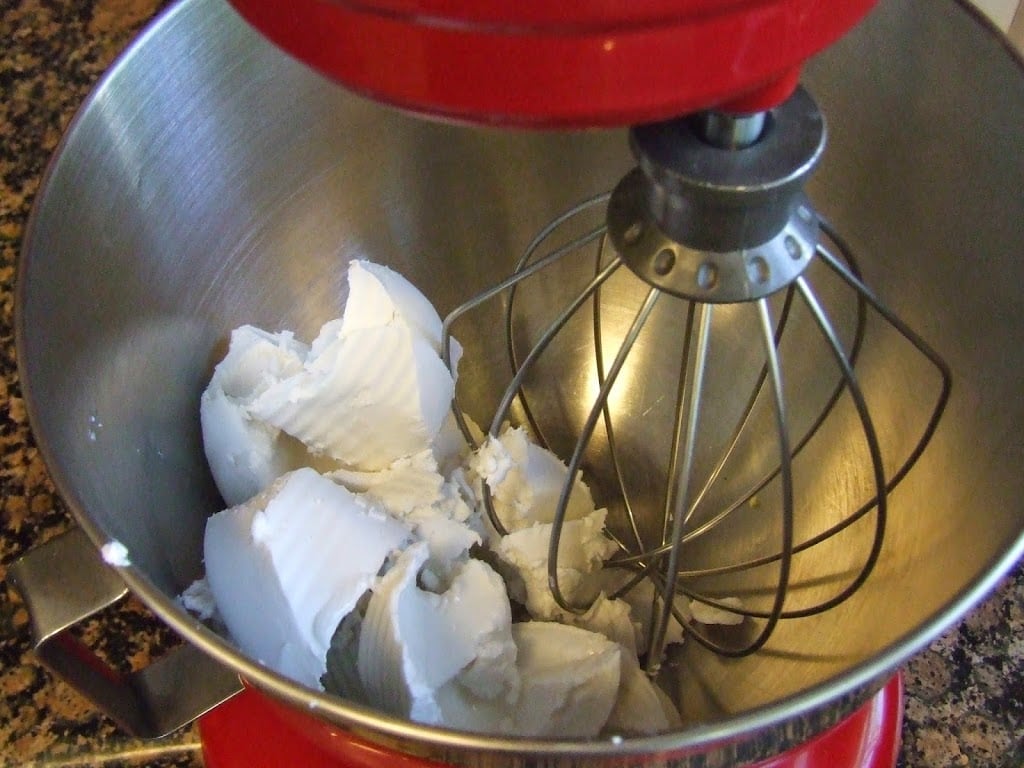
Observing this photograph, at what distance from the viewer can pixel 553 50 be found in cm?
23

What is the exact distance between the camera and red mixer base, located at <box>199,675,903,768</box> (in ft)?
1.61

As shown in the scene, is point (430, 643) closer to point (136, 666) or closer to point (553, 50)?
point (136, 666)

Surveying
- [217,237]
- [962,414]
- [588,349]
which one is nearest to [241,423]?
[217,237]

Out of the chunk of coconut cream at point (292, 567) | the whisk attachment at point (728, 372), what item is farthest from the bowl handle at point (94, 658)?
the whisk attachment at point (728, 372)

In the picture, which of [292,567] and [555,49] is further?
[292,567]

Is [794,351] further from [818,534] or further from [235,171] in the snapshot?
[235,171]

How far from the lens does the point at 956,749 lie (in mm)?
564

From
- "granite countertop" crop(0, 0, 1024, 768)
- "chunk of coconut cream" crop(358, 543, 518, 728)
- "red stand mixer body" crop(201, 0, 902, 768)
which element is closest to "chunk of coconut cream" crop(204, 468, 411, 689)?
"chunk of coconut cream" crop(358, 543, 518, 728)

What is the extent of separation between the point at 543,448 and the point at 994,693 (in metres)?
0.31

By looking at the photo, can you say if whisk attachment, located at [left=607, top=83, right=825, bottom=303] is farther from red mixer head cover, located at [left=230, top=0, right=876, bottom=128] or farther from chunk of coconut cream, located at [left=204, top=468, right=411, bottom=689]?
chunk of coconut cream, located at [left=204, top=468, right=411, bottom=689]

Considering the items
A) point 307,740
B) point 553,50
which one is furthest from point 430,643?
point 553,50

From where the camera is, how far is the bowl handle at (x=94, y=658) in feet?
1.37

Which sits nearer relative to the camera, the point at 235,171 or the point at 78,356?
the point at 78,356

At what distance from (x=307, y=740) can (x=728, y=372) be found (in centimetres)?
35
